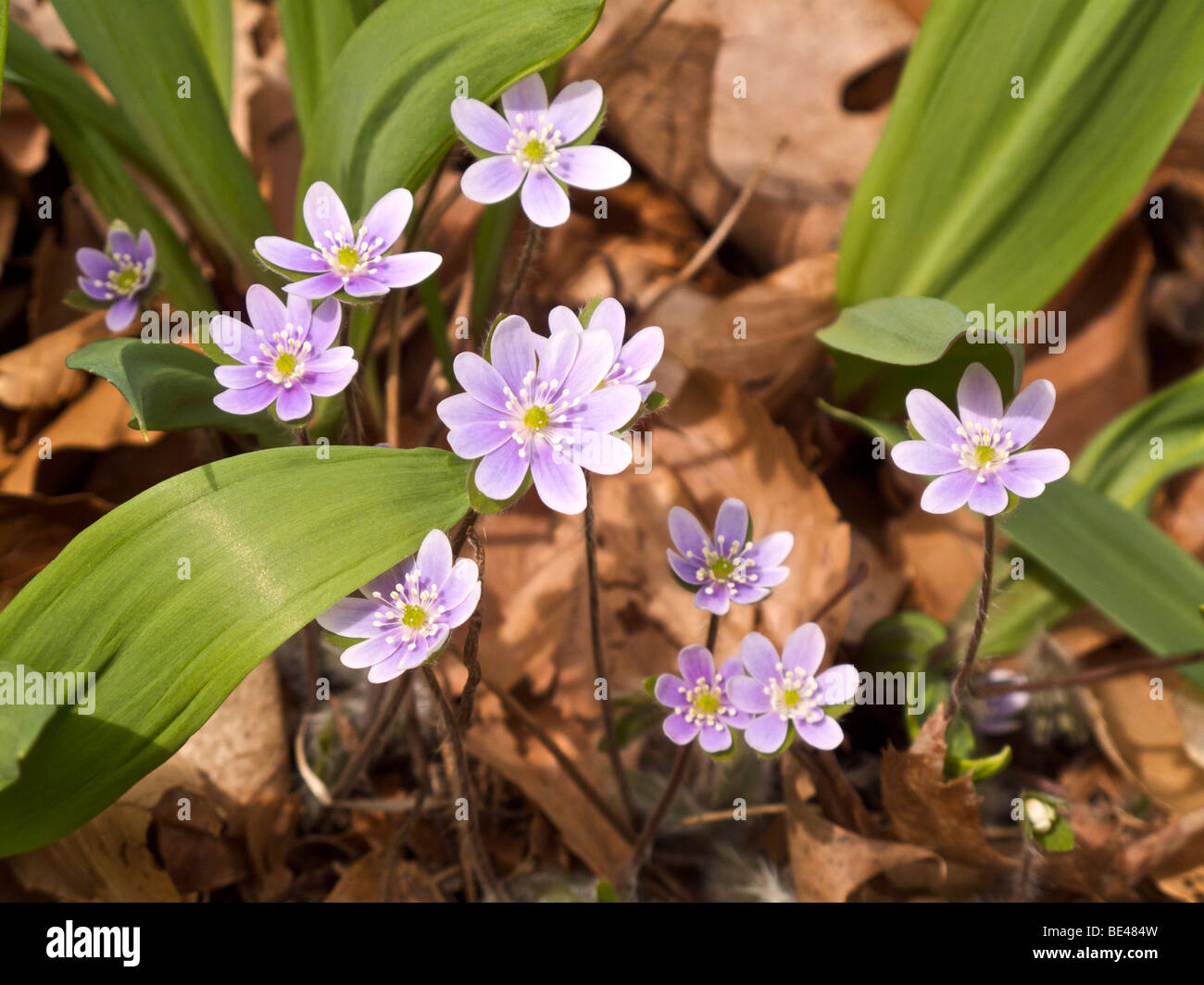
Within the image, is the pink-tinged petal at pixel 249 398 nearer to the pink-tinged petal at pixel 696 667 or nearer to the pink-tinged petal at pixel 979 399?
the pink-tinged petal at pixel 696 667

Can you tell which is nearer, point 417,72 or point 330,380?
point 330,380

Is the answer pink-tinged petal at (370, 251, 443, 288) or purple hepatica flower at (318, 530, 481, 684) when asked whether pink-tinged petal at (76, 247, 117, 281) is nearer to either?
pink-tinged petal at (370, 251, 443, 288)

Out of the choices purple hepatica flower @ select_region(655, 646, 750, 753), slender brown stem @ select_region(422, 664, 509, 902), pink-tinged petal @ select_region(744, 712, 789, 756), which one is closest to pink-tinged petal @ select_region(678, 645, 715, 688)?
purple hepatica flower @ select_region(655, 646, 750, 753)

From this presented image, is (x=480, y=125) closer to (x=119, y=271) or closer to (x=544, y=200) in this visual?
(x=544, y=200)


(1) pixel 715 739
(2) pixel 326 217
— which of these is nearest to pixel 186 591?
(2) pixel 326 217

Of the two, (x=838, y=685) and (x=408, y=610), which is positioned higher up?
(x=408, y=610)
